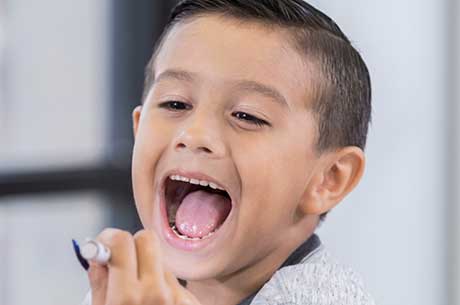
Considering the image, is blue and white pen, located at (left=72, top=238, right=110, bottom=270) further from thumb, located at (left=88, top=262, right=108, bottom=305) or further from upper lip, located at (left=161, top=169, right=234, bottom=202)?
upper lip, located at (left=161, top=169, right=234, bottom=202)

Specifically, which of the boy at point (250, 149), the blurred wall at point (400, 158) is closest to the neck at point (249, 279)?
the boy at point (250, 149)

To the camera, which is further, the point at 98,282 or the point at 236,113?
the point at 236,113

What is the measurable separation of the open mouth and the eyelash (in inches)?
2.5

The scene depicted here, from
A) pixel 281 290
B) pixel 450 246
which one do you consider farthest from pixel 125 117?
pixel 281 290

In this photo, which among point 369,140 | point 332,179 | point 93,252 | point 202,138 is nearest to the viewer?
point 93,252

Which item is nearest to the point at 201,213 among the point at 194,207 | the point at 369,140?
the point at 194,207

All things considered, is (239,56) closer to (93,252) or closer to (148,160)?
(148,160)

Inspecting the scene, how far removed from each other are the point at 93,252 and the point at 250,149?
23 centimetres

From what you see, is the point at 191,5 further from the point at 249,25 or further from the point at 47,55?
the point at 47,55

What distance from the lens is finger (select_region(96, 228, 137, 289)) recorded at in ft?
2.48

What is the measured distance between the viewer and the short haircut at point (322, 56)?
3.12 ft

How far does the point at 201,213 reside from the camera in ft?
3.06

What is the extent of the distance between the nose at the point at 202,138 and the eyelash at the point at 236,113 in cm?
2

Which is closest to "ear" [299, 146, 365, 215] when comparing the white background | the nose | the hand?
the nose
